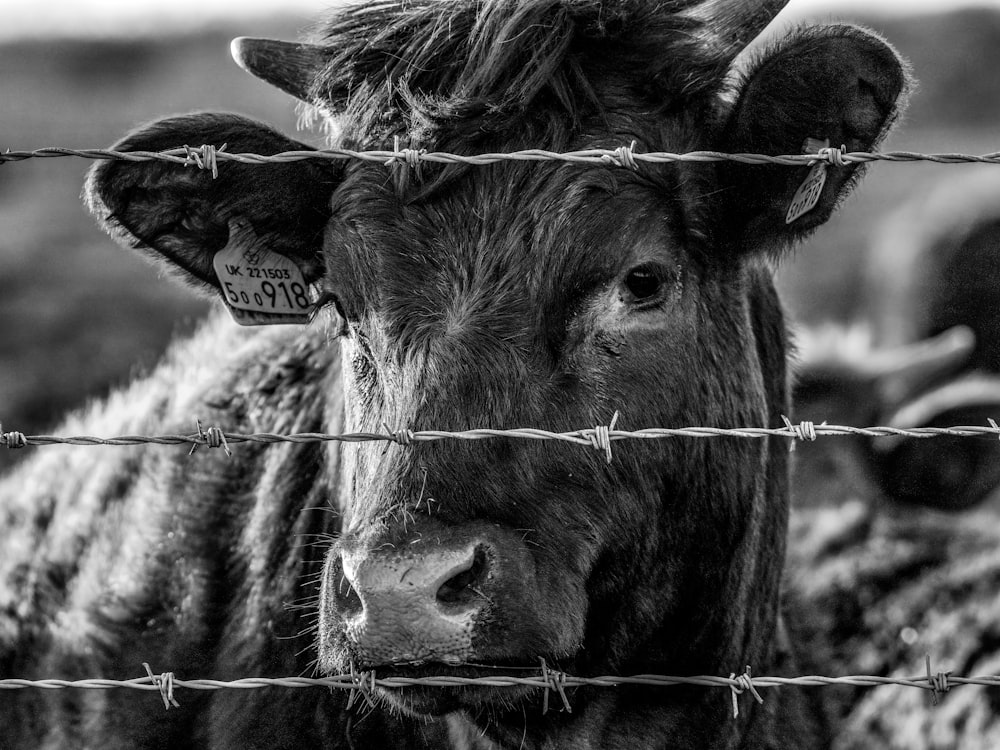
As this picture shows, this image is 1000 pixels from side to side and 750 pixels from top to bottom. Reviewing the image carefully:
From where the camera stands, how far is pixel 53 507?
Result: 18.2ft

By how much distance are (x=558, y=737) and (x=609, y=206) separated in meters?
1.59

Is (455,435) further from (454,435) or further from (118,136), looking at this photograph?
(118,136)

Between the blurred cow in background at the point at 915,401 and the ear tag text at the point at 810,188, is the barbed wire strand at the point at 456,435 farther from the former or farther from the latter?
the blurred cow in background at the point at 915,401

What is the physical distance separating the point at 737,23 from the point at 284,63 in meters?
1.53

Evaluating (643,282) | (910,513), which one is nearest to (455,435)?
(643,282)

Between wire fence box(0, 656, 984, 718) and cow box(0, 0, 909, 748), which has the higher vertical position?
cow box(0, 0, 909, 748)

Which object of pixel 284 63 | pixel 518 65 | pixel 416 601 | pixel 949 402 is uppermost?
pixel 284 63

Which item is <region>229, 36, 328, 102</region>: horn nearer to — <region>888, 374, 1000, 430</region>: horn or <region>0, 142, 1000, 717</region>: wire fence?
<region>0, 142, 1000, 717</region>: wire fence

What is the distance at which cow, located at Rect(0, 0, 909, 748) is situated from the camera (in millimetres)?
3352

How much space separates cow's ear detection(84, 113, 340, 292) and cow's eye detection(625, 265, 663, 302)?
3.32 feet

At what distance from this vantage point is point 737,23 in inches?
156

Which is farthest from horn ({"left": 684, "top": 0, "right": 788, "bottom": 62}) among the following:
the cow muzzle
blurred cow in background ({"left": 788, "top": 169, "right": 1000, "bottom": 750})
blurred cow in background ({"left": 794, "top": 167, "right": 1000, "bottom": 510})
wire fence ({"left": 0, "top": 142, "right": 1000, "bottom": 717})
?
blurred cow in background ({"left": 794, "top": 167, "right": 1000, "bottom": 510})

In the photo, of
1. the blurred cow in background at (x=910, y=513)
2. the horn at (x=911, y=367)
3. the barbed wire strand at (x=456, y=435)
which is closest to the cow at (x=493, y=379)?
the barbed wire strand at (x=456, y=435)

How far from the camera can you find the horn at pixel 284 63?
14.8 feet
